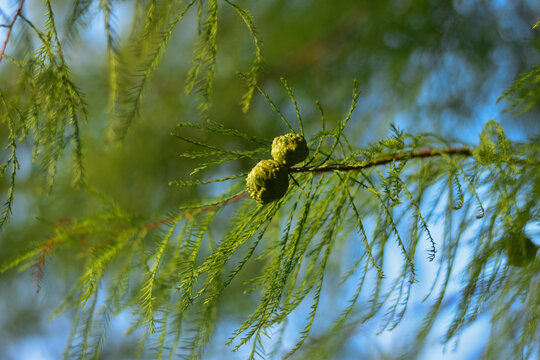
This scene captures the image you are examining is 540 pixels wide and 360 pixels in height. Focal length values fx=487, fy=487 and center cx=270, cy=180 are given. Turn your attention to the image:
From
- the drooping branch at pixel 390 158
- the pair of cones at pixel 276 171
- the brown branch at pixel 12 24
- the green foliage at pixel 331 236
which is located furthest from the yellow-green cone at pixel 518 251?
the brown branch at pixel 12 24

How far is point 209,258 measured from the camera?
0.65 meters

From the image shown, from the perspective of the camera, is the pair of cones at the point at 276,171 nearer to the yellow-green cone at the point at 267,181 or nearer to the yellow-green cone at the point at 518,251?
the yellow-green cone at the point at 267,181

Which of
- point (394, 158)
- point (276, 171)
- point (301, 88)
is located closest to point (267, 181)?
point (276, 171)

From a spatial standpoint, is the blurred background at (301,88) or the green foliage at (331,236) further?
the blurred background at (301,88)

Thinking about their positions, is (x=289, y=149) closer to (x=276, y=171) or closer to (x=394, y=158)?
(x=276, y=171)

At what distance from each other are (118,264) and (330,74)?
116 cm

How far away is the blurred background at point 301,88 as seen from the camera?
1819 millimetres

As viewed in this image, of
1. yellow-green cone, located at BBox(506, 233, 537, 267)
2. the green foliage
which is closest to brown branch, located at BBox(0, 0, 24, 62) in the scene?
the green foliage

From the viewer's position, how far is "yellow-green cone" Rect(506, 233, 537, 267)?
0.78 meters

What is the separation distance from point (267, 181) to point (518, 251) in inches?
18.0

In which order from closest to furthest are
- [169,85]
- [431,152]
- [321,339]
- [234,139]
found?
[431,152], [321,339], [234,139], [169,85]

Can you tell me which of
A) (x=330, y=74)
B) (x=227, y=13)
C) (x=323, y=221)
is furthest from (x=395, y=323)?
(x=227, y=13)

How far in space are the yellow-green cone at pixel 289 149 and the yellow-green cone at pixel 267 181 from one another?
13mm

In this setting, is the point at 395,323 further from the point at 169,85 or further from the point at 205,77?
the point at 169,85
